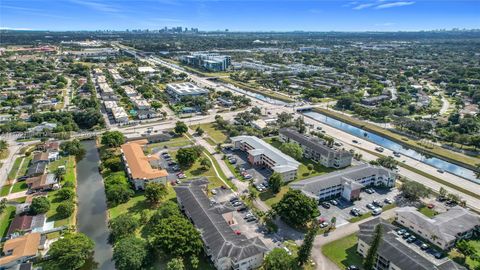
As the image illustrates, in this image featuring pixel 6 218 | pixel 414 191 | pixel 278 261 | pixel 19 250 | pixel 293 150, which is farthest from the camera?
pixel 293 150

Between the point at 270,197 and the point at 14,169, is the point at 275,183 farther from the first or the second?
the point at 14,169

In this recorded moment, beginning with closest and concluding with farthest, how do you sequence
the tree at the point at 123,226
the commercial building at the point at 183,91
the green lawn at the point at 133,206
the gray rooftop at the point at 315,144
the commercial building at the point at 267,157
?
the tree at the point at 123,226
the green lawn at the point at 133,206
the commercial building at the point at 267,157
the gray rooftop at the point at 315,144
the commercial building at the point at 183,91

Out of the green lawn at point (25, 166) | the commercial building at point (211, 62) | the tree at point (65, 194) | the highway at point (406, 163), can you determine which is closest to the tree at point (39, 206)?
the tree at point (65, 194)

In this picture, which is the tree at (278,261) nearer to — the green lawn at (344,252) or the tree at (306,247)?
the tree at (306,247)

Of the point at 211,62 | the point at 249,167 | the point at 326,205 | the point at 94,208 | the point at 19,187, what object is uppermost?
the point at 211,62

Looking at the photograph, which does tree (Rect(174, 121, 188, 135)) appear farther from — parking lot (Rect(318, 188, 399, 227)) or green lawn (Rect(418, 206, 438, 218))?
green lawn (Rect(418, 206, 438, 218))

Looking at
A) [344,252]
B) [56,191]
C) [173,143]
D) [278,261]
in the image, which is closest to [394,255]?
[344,252]
